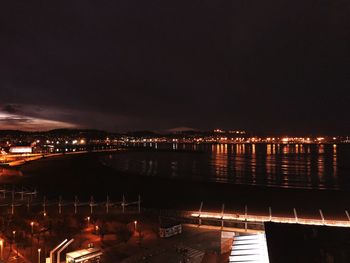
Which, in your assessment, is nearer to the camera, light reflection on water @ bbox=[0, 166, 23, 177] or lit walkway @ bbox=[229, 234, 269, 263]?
lit walkway @ bbox=[229, 234, 269, 263]

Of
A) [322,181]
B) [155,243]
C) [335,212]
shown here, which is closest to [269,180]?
[322,181]

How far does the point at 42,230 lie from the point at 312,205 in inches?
A: 1065

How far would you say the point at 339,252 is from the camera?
7652 mm

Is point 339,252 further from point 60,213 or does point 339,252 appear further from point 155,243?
point 60,213

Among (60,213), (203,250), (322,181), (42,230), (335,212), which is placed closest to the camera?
(203,250)

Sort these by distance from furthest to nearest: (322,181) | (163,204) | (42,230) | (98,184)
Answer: (322,181) → (98,184) → (163,204) → (42,230)

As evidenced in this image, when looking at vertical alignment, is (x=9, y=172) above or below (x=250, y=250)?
below

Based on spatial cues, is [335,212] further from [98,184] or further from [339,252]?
[98,184]

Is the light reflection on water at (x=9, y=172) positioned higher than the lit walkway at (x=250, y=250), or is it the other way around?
the lit walkway at (x=250, y=250)

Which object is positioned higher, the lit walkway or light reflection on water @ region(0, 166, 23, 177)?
the lit walkway

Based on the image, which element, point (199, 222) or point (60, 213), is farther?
point (60, 213)

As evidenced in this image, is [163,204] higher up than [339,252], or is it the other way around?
[339,252]

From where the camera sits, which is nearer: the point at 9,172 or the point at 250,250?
the point at 250,250

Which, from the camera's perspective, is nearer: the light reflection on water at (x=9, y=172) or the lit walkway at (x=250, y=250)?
the lit walkway at (x=250, y=250)
